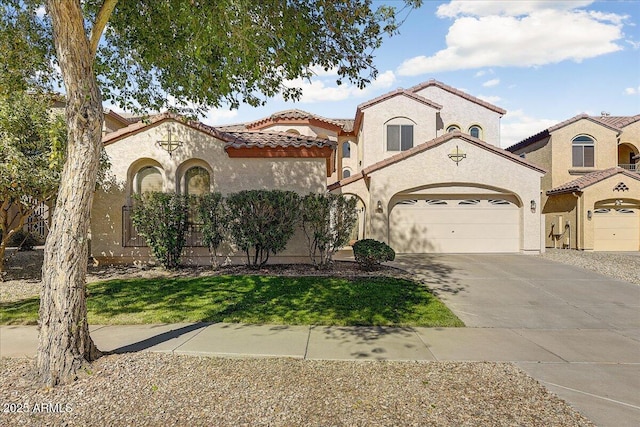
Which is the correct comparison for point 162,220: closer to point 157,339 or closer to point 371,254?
point 157,339

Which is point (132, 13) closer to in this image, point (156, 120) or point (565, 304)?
point (156, 120)

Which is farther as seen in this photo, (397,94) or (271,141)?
(397,94)

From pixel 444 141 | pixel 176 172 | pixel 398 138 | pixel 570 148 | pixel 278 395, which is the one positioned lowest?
pixel 278 395

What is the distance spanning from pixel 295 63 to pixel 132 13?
3.61 meters

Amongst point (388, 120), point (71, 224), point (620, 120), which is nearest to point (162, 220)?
point (71, 224)

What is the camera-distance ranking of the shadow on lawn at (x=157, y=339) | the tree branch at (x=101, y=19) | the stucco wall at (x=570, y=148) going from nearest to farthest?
the tree branch at (x=101, y=19)
the shadow on lawn at (x=157, y=339)
the stucco wall at (x=570, y=148)

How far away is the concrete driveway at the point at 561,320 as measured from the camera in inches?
164

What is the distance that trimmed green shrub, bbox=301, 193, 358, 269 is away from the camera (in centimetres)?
1060

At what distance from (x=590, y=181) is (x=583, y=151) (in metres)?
4.45

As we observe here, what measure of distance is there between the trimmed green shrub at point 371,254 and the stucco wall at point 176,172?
2039 millimetres

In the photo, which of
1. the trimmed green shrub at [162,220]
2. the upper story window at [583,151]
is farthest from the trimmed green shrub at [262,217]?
the upper story window at [583,151]

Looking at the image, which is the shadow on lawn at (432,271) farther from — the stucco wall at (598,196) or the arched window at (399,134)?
the stucco wall at (598,196)

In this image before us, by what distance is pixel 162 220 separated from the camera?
1064 centimetres

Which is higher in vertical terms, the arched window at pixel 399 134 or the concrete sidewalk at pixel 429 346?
the arched window at pixel 399 134
